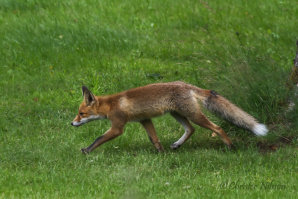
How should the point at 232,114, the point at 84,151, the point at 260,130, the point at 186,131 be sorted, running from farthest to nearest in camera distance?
the point at 186,131
the point at 84,151
the point at 232,114
the point at 260,130

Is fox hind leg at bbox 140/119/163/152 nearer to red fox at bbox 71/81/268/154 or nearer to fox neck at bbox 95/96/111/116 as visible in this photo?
red fox at bbox 71/81/268/154

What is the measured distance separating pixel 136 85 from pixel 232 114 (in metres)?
3.92

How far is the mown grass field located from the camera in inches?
254

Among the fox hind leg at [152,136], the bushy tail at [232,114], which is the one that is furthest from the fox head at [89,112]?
the bushy tail at [232,114]

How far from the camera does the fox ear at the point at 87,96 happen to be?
25.8 feet

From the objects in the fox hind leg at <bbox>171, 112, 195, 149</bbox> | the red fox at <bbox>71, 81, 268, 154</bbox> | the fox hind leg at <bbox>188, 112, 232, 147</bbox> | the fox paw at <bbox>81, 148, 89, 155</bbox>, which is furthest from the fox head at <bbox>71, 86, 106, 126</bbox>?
the fox hind leg at <bbox>188, 112, 232, 147</bbox>

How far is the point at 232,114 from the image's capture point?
7.53 meters

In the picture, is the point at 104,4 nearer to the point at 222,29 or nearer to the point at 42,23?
the point at 42,23

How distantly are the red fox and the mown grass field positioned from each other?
0.33 m

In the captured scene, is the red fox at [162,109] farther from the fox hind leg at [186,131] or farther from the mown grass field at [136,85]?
the mown grass field at [136,85]

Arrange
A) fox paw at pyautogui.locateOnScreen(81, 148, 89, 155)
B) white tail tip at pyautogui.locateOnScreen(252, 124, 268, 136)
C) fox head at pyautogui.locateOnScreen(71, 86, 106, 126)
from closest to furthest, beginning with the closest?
1. white tail tip at pyautogui.locateOnScreen(252, 124, 268, 136)
2. fox paw at pyautogui.locateOnScreen(81, 148, 89, 155)
3. fox head at pyautogui.locateOnScreen(71, 86, 106, 126)

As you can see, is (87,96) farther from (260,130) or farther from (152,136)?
(260,130)

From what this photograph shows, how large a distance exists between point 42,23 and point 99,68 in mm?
2372

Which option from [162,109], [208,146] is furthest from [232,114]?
[162,109]
